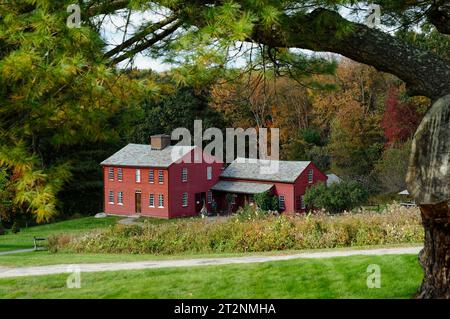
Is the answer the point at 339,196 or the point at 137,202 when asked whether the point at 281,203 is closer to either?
the point at 339,196

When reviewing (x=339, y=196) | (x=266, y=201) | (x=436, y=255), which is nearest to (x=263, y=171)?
(x=266, y=201)

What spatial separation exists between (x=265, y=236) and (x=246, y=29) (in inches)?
575

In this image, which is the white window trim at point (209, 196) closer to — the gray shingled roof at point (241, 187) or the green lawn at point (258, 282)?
the gray shingled roof at point (241, 187)

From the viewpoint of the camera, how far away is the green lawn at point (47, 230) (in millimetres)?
27562

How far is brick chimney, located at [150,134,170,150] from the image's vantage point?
38.6 metres

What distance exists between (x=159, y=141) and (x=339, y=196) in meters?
13.5

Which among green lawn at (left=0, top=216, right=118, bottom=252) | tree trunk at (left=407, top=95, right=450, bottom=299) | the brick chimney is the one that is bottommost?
green lawn at (left=0, top=216, right=118, bottom=252)

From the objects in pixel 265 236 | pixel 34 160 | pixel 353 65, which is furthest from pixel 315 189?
pixel 34 160

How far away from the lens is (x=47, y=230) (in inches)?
1339

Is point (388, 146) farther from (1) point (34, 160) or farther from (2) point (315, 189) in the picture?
(1) point (34, 160)

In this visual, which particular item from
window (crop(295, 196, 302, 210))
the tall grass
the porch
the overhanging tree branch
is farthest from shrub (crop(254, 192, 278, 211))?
the overhanging tree branch

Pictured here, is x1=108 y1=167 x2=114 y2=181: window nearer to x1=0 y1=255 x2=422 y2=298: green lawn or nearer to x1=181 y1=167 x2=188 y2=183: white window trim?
x1=181 y1=167 x2=188 y2=183: white window trim

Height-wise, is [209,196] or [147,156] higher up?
[147,156]

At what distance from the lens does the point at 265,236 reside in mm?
18328
